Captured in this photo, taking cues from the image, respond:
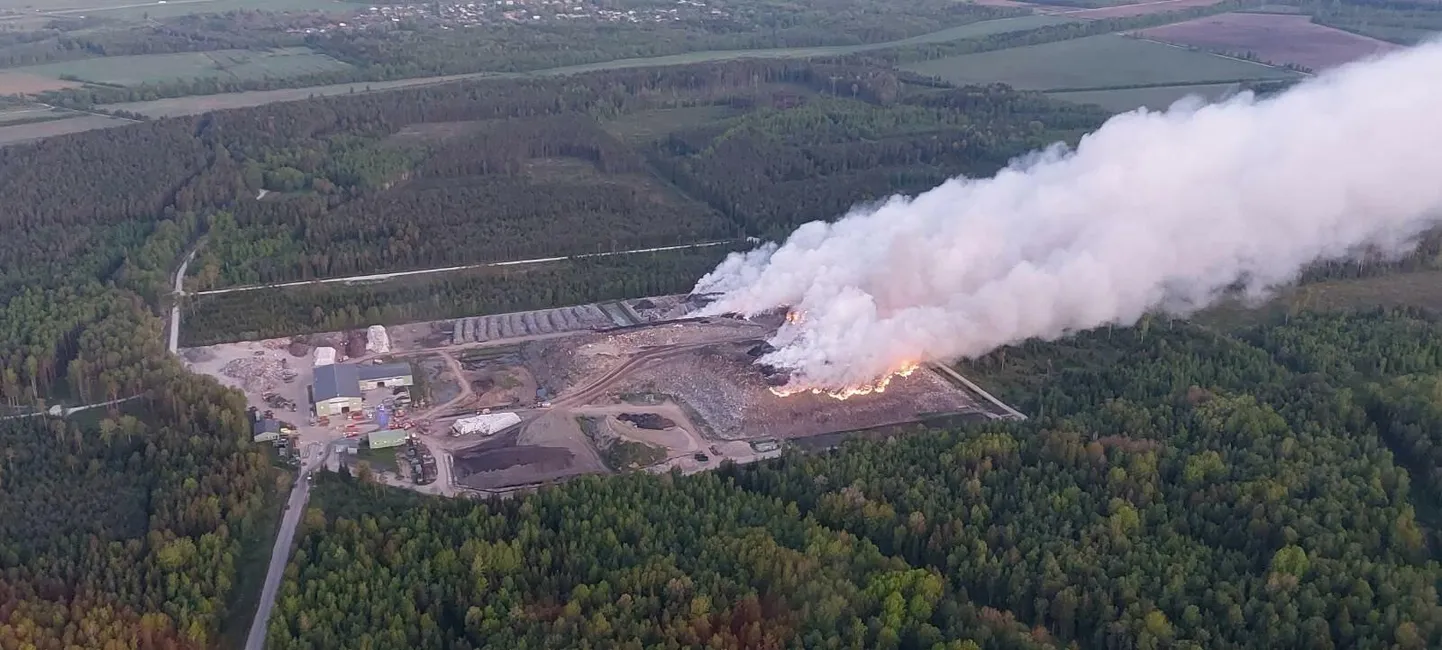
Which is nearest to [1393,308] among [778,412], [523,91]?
[778,412]

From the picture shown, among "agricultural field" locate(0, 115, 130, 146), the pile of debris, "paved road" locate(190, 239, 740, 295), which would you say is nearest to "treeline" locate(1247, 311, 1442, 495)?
"paved road" locate(190, 239, 740, 295)

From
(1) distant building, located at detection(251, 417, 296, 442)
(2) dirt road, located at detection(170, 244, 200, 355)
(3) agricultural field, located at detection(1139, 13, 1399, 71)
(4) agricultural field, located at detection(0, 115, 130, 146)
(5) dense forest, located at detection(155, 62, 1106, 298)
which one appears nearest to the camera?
(1) distant building, located at detection(251, 417, 296, 442)

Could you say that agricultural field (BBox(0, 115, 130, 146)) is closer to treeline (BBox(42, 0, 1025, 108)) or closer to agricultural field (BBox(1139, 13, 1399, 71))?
treeline (BBox(42, 0, 1025, 108))

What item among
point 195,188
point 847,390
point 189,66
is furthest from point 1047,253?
point 189,66

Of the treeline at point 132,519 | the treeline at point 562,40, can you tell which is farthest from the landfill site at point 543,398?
the treeline at point 562,40

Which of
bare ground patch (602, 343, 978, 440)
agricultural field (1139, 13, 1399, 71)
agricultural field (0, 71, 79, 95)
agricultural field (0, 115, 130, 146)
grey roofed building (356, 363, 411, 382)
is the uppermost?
agricultural field (1139, 13, 1399, 71)

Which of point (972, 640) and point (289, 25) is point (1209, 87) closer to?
point (972, 640)
